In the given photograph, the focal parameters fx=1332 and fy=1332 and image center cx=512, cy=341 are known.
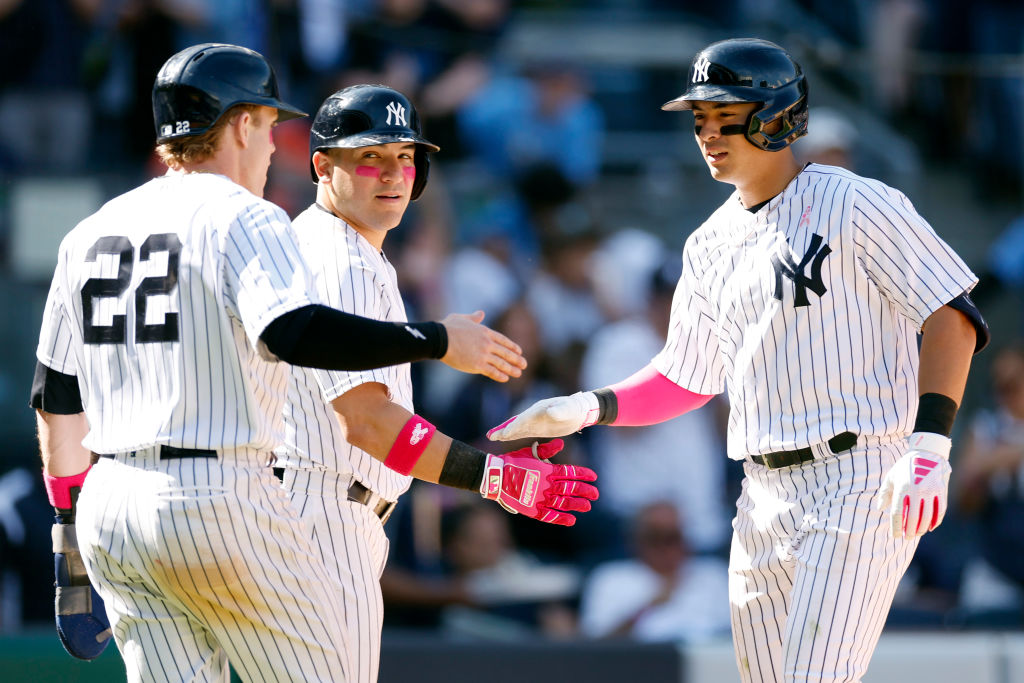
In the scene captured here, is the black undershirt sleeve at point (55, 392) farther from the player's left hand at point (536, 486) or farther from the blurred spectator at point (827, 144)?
the blurred spectator at point (827, 144)

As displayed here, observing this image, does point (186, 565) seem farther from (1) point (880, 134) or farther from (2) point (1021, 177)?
(2) point (1021, 177)

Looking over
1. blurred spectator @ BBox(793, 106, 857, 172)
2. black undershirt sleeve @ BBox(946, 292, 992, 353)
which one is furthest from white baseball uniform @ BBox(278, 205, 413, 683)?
blurred spectator @ BBox(793, 106, 857, 172)

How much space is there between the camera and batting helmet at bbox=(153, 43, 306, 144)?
335 cm

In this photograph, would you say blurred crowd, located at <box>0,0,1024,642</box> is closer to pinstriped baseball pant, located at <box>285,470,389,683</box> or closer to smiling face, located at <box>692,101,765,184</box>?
pinstriped baseball pant, located at <box>285,470,389,683</box>

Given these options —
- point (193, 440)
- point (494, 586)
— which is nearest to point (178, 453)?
point (193, 440)

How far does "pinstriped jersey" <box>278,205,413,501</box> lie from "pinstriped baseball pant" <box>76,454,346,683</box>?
38 centimetres

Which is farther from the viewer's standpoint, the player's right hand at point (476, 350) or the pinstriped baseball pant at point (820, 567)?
the pinstriped baseball pant at point (820, 567)

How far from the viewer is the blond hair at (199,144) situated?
338 centimetres

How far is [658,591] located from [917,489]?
3.38m

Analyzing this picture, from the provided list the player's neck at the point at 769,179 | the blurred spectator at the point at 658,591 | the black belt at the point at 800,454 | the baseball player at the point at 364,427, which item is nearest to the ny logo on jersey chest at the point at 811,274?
the player's neck at the point at 769,179

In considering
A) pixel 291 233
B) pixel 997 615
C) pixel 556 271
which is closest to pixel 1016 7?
pixel 556 271

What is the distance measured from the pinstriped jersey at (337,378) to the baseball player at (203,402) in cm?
32

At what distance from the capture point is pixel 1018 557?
6.65 metres

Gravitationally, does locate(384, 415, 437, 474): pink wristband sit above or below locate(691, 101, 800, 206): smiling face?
below
